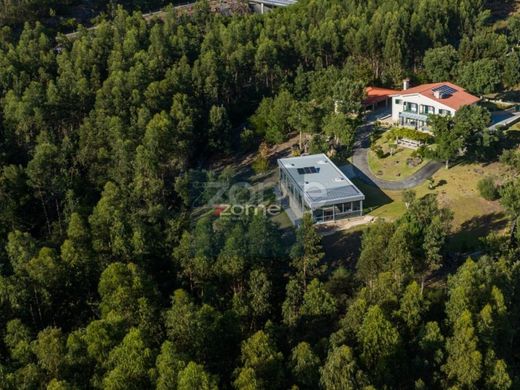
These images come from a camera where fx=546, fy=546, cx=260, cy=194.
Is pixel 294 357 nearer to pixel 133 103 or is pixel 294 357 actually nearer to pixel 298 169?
pixel 298 169

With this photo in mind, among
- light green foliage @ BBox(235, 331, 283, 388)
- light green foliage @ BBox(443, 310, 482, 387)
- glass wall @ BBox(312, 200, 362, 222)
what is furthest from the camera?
glass wall @ BBox(312, 200, 362, 222)

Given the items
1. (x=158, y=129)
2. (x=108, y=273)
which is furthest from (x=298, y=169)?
(x=108, y=273)

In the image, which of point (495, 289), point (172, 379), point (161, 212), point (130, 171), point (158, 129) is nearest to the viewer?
point (172, 379)

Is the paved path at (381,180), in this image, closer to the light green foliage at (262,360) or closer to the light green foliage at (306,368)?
the light green foliage at (306,368)

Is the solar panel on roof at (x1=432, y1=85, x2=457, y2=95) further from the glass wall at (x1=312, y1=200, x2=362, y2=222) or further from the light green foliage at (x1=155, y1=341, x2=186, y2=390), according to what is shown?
the light green foliage at (x1=155, y1=341, x2=186, y2=390)

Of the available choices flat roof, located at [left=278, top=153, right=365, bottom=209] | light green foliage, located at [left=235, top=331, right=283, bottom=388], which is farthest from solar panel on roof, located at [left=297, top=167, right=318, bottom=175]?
light green foliage, located at [left=235, top=331, right=283, bottom=388]
